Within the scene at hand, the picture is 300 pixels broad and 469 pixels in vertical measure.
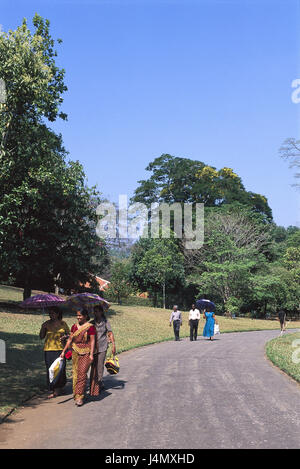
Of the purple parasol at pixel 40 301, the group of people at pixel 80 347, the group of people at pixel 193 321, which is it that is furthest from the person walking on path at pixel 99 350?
the group of people at pixel 193 321

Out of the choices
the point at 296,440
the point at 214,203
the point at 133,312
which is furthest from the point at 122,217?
the point at 296,440

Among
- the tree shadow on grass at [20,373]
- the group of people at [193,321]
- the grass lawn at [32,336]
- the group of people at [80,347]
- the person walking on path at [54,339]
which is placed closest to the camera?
the group of people at [80,347]

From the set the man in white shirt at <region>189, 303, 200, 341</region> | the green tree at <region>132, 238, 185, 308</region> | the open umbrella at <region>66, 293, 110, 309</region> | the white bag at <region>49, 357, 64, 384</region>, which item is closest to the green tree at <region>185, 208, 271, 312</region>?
the green tree at <region>132, 238, 185, 308</region>

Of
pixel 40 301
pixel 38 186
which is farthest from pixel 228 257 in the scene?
pixel 40 301

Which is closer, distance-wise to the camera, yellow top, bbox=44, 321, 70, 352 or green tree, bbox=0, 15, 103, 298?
yellow top, bbox=44, 321, 70, 352

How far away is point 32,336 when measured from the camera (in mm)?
20484

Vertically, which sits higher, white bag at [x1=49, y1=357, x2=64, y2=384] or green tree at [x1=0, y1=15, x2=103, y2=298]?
green tree at [x1=0, y1=15, x2=103, y2=298]

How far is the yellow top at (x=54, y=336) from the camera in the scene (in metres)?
10.9

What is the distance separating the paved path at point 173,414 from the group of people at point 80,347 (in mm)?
359

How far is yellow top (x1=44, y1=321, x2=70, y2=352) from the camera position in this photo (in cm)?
1087

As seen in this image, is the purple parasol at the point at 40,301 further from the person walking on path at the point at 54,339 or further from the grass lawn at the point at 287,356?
the grass lawn at the point at 287,356

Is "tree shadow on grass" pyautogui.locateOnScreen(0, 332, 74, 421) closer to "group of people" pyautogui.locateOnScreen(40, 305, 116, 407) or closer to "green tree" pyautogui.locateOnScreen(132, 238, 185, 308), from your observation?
"group of people" pyautogui.locateOnScreen(40, 305, 116, 407)

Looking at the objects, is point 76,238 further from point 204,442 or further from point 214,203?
point 214,203

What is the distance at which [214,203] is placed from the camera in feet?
214
